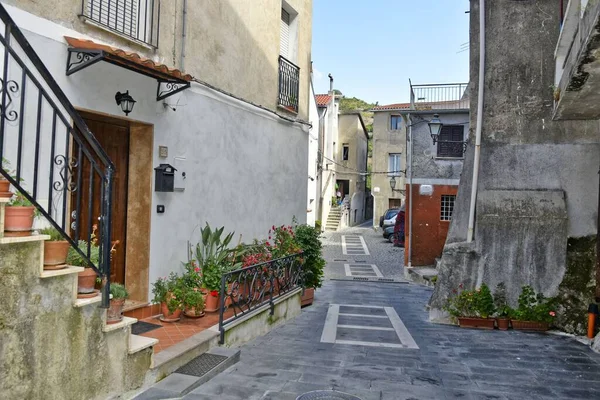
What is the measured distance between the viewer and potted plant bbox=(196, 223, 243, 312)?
630 cm

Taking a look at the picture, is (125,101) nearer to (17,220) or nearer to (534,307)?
(17,220)

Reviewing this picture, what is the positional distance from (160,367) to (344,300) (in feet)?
24.4

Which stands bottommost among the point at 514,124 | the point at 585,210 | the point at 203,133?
the point at 585,210

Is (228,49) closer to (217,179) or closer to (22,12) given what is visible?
(217,179)

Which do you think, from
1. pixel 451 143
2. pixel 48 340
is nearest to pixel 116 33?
pixel 48 340

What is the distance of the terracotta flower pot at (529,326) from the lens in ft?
27.2

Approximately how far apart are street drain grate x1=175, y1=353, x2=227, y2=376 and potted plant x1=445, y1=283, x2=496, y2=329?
5393 millimetres

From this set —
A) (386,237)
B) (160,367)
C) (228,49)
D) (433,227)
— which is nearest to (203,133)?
(228,49)

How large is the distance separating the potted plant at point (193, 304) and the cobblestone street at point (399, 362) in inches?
30.8

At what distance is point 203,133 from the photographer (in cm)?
714

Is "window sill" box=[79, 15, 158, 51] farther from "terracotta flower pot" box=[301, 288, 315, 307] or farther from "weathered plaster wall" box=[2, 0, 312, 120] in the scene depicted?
"terracotta flower pot" box=[301, 288, 315, 307]

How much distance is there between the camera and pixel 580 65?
4.73 m

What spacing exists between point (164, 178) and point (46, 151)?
1.69m

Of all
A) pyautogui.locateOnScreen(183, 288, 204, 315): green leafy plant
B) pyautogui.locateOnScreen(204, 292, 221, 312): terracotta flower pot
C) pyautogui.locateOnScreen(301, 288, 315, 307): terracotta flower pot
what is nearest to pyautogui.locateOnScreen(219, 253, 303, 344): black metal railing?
pyautogui.locateOnScreen(204, 292, 221, 312): terracotta flower pot
